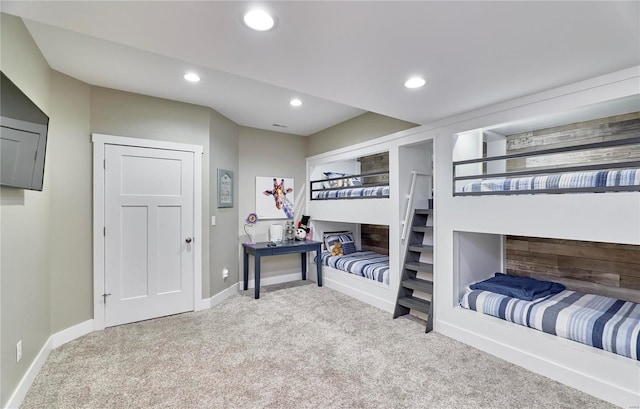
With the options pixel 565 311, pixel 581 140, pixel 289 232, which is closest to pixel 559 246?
pixel 565 311

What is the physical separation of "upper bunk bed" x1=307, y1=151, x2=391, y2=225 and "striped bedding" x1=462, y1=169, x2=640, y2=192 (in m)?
1.31

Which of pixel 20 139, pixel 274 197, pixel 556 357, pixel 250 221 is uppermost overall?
pixel 20 139

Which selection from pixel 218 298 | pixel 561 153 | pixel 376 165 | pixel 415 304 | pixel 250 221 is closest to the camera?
pixel 561 153

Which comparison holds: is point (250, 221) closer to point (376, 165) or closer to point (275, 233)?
point (275, 233)

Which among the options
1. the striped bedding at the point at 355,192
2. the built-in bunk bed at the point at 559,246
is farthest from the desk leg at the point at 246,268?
the built-in bunk bed at the point at 559,246

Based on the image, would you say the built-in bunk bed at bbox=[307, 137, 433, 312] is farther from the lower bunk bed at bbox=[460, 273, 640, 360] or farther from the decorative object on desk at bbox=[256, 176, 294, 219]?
the lower bunk bed at bbox=[460, 273, 640, 360]

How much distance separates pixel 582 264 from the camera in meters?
2.74

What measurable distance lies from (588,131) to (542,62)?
156 cm

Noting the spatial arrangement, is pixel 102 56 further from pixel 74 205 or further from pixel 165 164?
pixel 74 205

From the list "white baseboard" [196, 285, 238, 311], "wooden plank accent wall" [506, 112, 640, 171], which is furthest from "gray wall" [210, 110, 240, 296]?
"wooden plank accent wall" [506, 112, 640, 171]

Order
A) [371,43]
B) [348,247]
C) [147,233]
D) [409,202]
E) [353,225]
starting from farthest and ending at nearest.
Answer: [353,225]
[348,247]
[409,202]
[147,233]
[371,43]

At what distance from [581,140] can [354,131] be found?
2.49 m

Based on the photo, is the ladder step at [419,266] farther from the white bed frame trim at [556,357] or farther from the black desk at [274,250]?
the black desk at [274,250]

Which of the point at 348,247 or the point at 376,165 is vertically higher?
the point at 376,165
